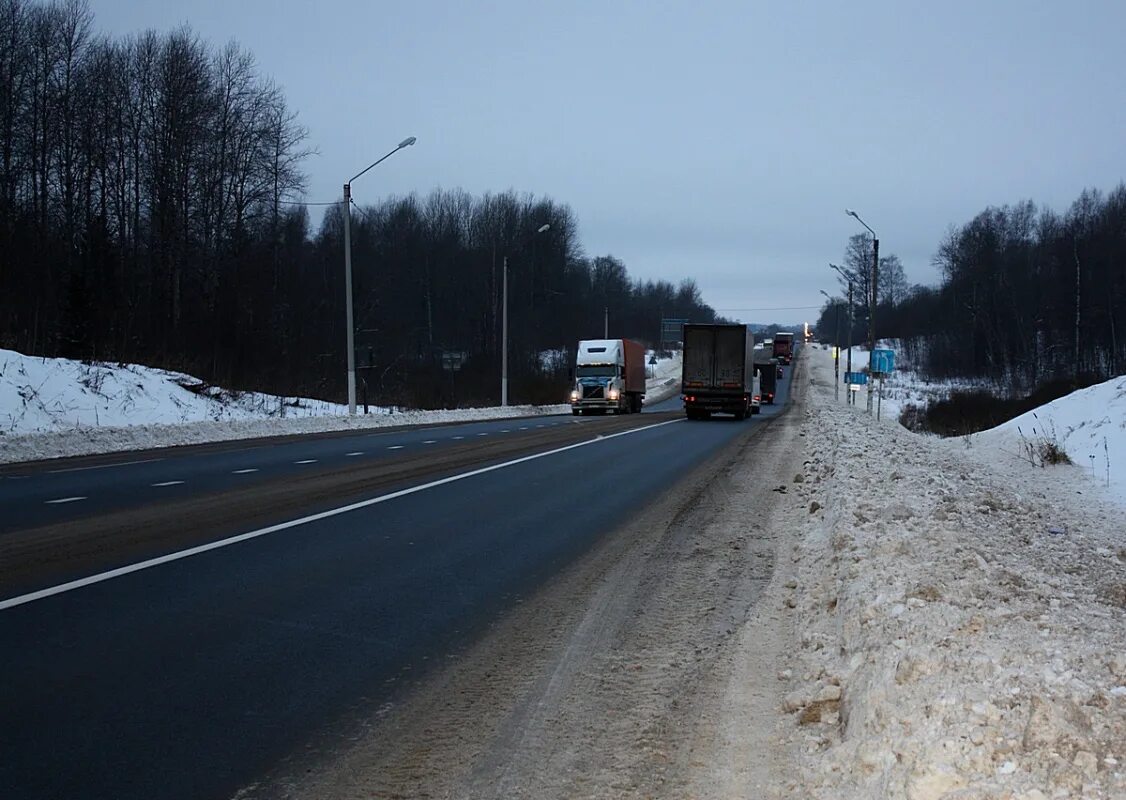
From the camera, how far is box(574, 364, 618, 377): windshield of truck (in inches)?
2007

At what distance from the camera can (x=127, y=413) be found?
34.0 metres

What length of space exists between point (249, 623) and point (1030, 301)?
3733 inches

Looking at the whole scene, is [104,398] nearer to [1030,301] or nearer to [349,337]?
[349,337]

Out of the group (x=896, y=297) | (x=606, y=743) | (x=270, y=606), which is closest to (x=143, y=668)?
(x=270, y=606)

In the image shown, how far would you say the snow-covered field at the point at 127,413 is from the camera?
22.8 m

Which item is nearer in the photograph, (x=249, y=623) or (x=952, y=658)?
(x=952, y=658)

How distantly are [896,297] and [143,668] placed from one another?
6839 inches

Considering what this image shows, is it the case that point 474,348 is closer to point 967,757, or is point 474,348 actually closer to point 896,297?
point 967,757

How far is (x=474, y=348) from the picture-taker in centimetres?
9231

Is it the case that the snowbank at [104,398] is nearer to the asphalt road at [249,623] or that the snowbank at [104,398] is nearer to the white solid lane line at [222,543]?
the white solid lane line at [222,543]

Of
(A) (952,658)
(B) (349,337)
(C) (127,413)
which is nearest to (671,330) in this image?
(B) (349,337)

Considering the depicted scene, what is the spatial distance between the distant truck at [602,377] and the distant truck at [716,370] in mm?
7795

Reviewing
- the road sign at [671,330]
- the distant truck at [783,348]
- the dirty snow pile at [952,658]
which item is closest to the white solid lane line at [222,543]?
the dirty snow pile at [952,658]

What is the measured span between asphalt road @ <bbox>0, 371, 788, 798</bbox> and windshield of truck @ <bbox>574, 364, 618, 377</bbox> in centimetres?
3543
